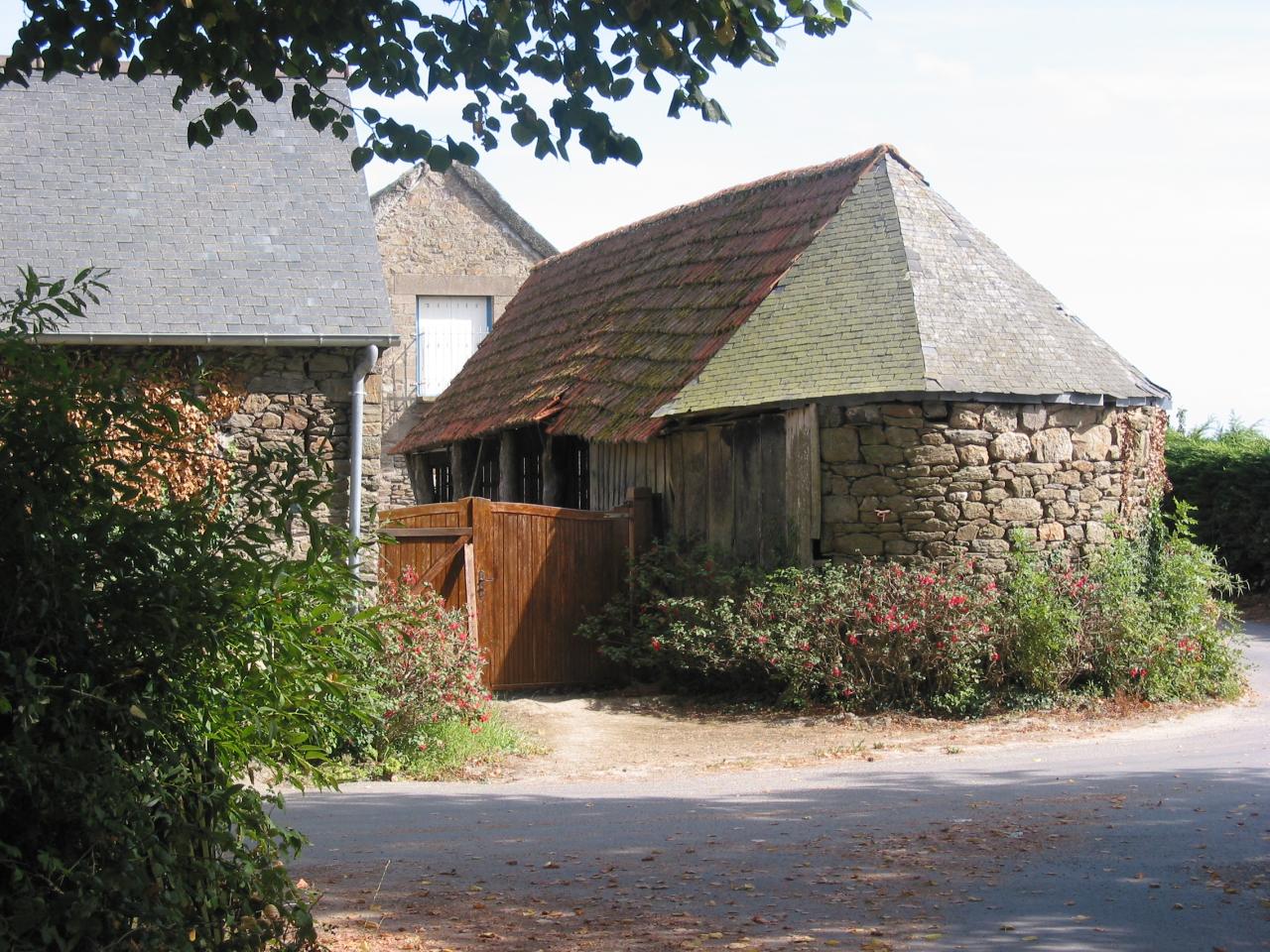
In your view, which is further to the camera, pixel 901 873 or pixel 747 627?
pixel 747 627

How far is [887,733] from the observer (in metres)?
11.4

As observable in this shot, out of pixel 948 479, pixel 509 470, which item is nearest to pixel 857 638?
pixel 948 479

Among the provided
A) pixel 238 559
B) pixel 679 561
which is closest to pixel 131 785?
pixel 238 559

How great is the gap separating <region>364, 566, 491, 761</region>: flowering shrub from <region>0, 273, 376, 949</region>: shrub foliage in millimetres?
5492

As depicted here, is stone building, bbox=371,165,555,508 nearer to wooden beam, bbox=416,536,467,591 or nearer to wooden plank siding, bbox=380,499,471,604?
wooden plank siding, bbox=380,499,471,604

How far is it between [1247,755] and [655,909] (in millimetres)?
6163

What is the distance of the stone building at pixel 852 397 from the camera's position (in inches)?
509

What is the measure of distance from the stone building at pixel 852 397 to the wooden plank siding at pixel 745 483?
0.07 ft

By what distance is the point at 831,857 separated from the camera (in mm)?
6750

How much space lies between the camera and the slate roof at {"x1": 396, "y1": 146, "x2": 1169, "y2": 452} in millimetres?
13375

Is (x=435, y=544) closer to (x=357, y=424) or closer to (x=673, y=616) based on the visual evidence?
(x=357, y=424)

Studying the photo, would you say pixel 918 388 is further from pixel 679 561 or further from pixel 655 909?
pixel 655 909

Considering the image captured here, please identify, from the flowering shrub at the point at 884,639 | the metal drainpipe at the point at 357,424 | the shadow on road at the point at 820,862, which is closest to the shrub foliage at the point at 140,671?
the shadow on road at the point at 820,862

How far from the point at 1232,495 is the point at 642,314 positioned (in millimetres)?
11199
